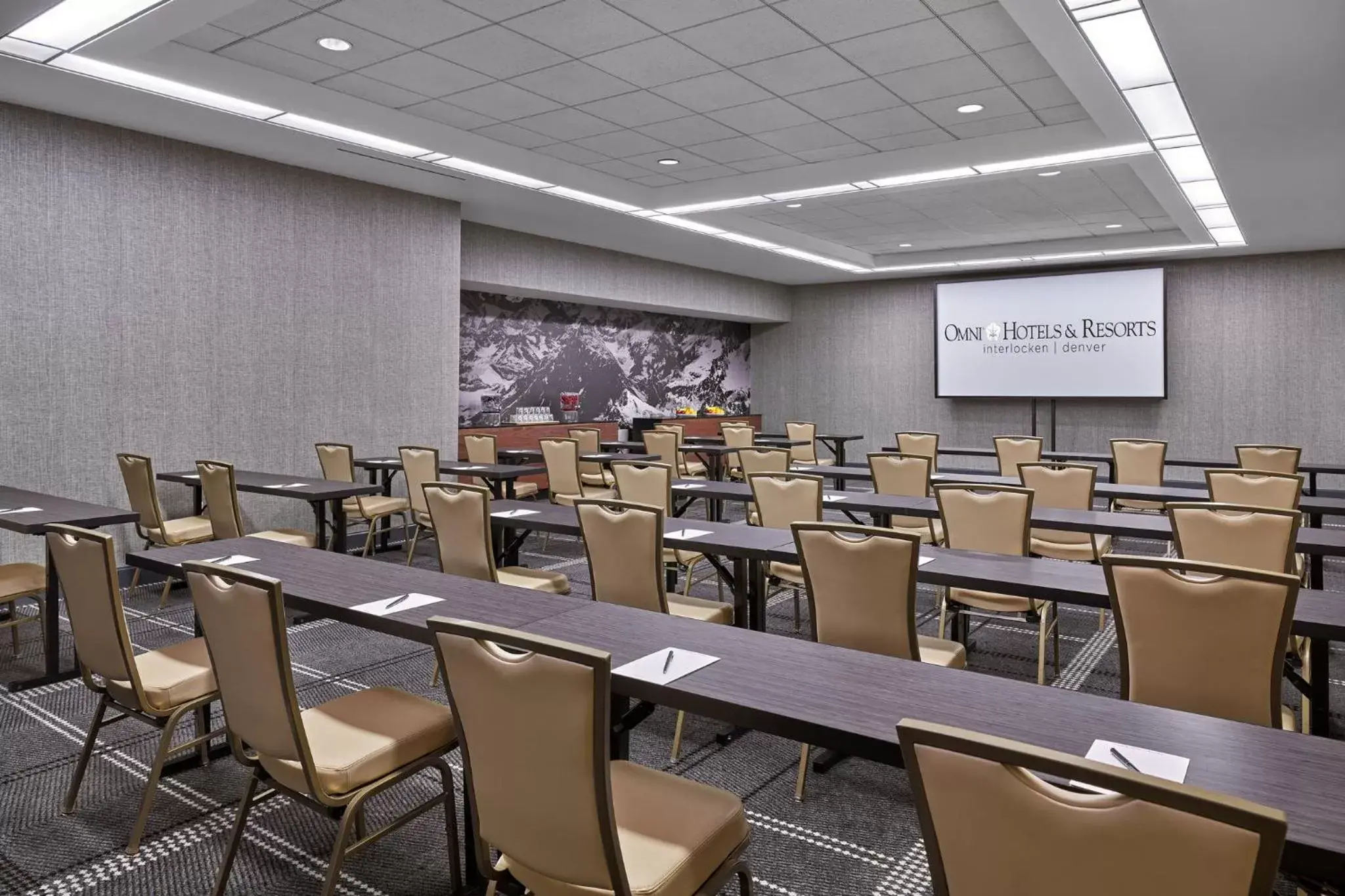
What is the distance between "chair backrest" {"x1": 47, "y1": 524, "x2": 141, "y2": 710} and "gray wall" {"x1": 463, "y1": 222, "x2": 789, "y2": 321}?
6.71m

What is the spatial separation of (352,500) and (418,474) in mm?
820

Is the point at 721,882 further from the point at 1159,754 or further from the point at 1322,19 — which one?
the point at 1322,19

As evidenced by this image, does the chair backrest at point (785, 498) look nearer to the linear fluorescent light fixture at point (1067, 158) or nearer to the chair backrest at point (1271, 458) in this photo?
the linear fluorescent light fixture at point (1067, 158)

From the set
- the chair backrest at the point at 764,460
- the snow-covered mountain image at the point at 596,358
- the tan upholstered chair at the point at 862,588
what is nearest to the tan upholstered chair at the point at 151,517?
the chair backrest at the point at 764,460

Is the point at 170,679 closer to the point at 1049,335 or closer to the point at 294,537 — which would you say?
the point at 294,537

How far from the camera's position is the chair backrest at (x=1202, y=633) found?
2207 mm

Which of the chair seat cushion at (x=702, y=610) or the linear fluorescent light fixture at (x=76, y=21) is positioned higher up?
the linear fluorescent light fixture at (x=76, y=21)

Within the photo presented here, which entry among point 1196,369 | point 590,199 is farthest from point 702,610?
point 1196,369

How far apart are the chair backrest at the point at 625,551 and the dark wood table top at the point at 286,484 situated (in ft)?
7.05

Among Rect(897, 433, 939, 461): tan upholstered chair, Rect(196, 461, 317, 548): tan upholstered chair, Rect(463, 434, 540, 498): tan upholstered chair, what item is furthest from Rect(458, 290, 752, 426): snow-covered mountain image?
Rect(897, 433, 939, 461): tan upholstered chair

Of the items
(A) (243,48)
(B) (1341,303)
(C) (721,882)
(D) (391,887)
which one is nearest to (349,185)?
(A) (243,48)

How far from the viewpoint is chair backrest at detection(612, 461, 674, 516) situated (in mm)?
4992

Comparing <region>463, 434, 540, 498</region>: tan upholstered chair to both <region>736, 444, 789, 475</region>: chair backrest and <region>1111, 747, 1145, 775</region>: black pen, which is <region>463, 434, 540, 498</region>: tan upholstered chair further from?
<region>1111, 747, 1145, 775</region>: black pen

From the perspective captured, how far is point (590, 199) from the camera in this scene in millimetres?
7988
